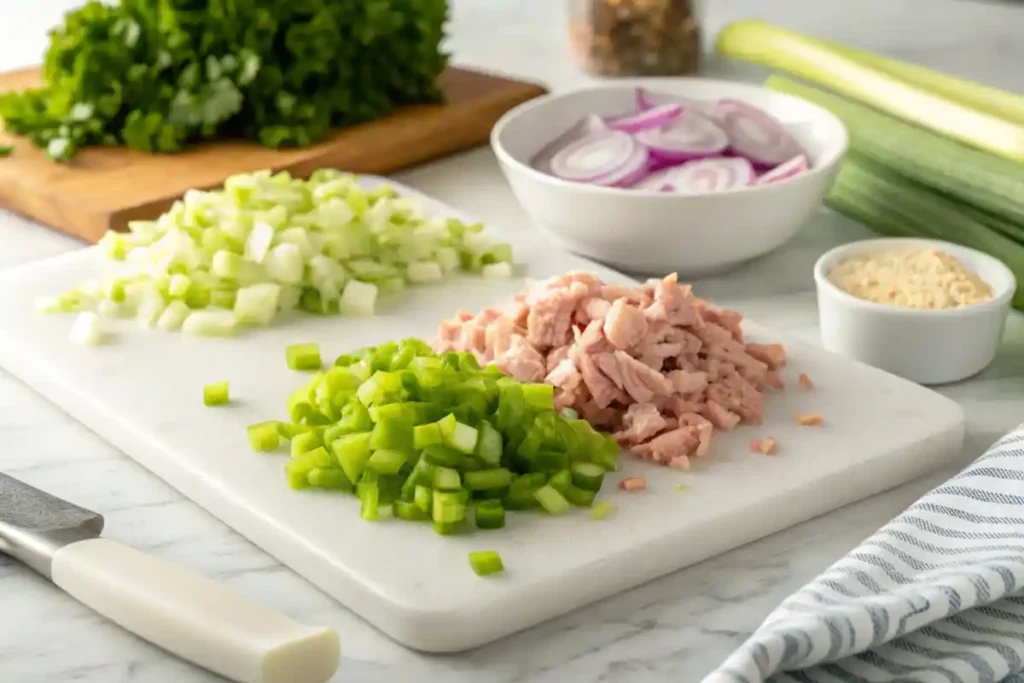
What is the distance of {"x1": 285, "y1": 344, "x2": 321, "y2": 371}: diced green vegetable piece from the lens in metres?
1.77

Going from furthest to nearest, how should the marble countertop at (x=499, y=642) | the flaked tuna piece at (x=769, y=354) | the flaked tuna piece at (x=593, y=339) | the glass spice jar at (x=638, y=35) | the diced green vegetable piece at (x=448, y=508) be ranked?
1. the glass spice jar at (x=638, y=35)
2. the flaked tuna piece at (x=769, y=354)
3. the flaked tuna piece at (x=593, y=339)
4. the diced green vegetable piece at (x=448, y=508)
5. the marble countertop at (x=499, y=642)

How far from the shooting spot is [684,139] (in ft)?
7.11

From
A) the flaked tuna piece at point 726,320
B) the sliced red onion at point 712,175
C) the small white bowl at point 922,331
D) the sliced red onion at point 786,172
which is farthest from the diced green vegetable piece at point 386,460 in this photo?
the sliced red onion at point 786,172

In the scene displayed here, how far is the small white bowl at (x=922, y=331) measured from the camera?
1.75 metres

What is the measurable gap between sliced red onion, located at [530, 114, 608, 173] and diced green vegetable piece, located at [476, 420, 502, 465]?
2.78 ft

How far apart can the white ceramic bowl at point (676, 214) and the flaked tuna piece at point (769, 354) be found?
1.05 ft

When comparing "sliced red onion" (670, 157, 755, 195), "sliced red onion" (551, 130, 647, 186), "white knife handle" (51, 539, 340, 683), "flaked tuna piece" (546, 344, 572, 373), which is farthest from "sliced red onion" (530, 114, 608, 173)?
"white knife handle" (51, 539, 340, 683)

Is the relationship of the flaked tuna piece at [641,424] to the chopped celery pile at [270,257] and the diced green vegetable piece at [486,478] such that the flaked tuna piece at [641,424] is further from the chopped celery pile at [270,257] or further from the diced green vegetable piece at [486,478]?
the chopped celery pile at [270,257]

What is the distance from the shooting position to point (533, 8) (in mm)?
3742

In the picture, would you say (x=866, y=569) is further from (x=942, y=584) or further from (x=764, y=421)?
(x=764, y=421)

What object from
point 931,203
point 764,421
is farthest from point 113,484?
point 931,203

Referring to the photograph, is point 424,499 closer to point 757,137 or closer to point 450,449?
point 450,449

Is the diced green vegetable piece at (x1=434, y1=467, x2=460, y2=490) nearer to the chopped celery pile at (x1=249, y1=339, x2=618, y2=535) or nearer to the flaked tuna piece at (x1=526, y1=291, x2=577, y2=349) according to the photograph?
the chopped celery pile at (x1=249, y1=339, x2=618, y2=535)

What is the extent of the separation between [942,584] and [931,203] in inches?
39.4
